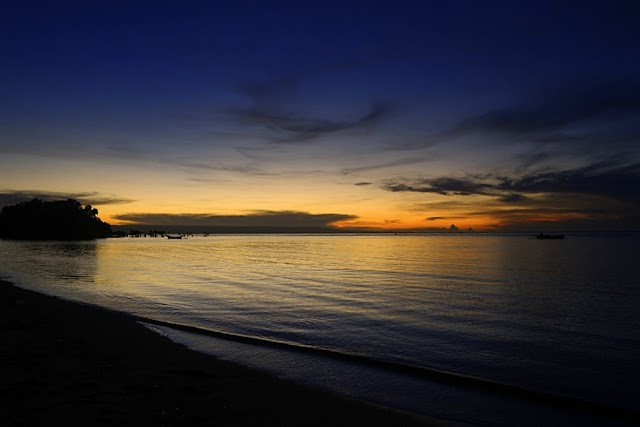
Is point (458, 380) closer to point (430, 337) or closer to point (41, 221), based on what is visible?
point (430, 337)

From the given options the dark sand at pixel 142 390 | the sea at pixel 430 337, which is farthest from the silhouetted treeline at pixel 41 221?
the dark sand at pixel 142 390

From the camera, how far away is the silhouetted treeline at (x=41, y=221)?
7018 inches

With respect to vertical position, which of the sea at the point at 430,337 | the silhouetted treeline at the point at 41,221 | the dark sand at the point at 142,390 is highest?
the silhouetted treeline at the point at 41,221

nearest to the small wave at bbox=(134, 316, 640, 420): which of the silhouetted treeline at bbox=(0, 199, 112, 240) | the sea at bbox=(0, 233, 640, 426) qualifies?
the sea at bbox=(0, 233, 640, 426)

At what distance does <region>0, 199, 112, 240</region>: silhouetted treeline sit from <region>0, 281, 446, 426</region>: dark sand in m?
201

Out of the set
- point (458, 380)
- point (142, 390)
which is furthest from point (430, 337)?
point (142, 390)

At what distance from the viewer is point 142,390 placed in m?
8.61

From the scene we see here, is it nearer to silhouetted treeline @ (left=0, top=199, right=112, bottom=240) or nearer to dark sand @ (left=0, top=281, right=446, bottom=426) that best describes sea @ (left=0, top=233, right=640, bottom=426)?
dark sand @ (left=0, top=281, right=446, bottom=426)

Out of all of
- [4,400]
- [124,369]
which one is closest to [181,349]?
[124,369]

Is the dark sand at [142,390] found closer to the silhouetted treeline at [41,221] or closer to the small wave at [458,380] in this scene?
the small wave at [458,380]

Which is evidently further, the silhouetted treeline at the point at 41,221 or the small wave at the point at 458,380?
the silhouetted treeline at the point at 41,221

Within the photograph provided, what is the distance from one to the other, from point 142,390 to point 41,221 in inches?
8168

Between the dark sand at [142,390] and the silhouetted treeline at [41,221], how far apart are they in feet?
659

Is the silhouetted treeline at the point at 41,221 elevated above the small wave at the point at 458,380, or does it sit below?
above
